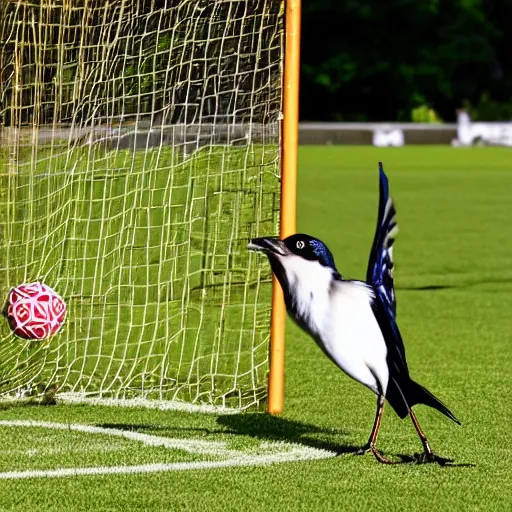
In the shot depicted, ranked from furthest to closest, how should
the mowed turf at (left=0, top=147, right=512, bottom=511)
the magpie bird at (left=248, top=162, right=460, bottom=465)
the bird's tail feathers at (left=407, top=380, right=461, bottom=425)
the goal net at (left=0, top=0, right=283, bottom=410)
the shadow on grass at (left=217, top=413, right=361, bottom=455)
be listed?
the goal net at (left=0, top=0, right=283, bottom=410) → the shadow on grass at (left=217, top=413, right=361, bottom=455) → the bird's tail feathers at (left=407, top=380, right=461, bottom=425) → the magpie bird at (left=248, top=162, right=460, bottom=465) → the mowed turf at (left=0, top=147, right=512, bottom=511)

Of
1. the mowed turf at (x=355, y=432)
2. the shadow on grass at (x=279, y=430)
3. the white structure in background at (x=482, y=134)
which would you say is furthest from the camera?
the white structure in background at (x=482, y=134)

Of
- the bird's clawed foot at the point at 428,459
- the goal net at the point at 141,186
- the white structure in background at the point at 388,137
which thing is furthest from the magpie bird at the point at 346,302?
the white structure in background at the point at 388,137

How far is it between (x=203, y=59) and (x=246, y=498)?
2283mm

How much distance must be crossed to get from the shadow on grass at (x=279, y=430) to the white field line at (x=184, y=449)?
0.08m

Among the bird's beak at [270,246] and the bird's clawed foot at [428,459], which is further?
the bird's clawed foot at [428,459]

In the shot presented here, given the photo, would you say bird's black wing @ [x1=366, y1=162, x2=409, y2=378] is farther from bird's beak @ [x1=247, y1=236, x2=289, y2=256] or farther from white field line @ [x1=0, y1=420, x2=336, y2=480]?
white field line @ [x1=0, y1=420, x2=336, y2=480]

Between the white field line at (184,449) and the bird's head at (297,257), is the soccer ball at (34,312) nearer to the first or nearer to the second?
the white field line at (184,449)

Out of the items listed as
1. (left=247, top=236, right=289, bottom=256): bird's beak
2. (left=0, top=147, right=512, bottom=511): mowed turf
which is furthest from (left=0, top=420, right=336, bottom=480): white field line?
(left=247, top=236, right=289, bottom=256): bird's beak

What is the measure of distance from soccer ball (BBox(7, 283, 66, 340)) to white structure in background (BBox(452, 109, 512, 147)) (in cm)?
3391

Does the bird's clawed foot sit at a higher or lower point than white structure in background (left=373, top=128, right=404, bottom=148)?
lower

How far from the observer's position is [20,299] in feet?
17.8

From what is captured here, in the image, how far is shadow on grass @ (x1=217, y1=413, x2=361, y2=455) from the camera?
492 cm

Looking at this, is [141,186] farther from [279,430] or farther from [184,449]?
[184,449]

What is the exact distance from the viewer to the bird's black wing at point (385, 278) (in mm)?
4422
